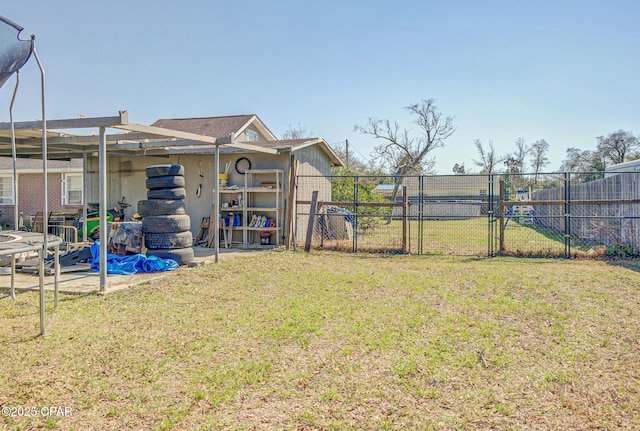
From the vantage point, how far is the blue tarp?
7.37m

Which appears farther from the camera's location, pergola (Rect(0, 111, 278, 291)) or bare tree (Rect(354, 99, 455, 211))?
bare tree (Rect(354, 99, 455, 211))

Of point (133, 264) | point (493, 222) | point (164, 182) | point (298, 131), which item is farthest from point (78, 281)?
point (298, 131)

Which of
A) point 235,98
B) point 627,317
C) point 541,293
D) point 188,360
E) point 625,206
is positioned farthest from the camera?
point 235,98

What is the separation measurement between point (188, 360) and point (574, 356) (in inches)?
132

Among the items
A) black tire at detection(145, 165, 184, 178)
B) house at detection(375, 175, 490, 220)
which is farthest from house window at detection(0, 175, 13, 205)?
house at detection(375, 175, 490, 220)

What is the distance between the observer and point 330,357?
11.9 feet

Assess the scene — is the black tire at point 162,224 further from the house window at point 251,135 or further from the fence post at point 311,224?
the house window at point 251,135

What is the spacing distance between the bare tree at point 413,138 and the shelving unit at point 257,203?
19277mm

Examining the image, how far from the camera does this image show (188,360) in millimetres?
3557

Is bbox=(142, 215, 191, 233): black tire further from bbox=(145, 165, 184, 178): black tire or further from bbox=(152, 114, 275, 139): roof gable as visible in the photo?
bbox=(152, 114, 275, 139): roof gable

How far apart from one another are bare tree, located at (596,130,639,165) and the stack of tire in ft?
125

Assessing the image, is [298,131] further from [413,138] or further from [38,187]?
[38,187]

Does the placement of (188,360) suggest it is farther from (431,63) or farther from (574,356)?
(431,63)

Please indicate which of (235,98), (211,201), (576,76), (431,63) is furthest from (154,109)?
(576,76)
